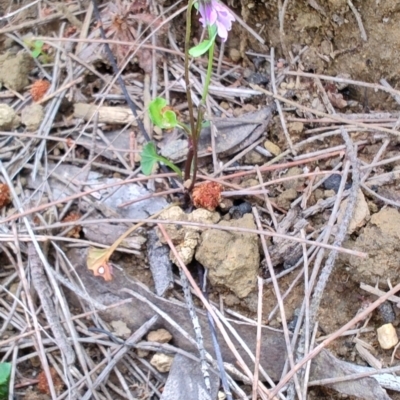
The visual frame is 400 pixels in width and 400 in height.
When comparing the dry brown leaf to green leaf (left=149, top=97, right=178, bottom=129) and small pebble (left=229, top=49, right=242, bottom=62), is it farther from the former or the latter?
small pebble (left=229, top=49, right=242, bottom=62)

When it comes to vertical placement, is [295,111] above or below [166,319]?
above

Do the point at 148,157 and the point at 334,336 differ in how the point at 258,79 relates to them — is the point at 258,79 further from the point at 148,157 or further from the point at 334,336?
the point at 334,336

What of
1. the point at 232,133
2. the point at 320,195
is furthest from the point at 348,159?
the point at 232,133

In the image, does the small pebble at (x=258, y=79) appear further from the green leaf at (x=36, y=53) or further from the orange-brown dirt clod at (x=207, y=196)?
the green leaf at (x=36, y=53)

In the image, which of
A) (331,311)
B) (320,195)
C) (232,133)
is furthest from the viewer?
(232,133)

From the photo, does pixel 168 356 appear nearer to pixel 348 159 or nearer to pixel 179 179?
pixel 179 179

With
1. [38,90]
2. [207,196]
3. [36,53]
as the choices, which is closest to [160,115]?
[207,196]

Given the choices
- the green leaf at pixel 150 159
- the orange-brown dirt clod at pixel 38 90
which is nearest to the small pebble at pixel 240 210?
the green leaf at pixel 150 159
